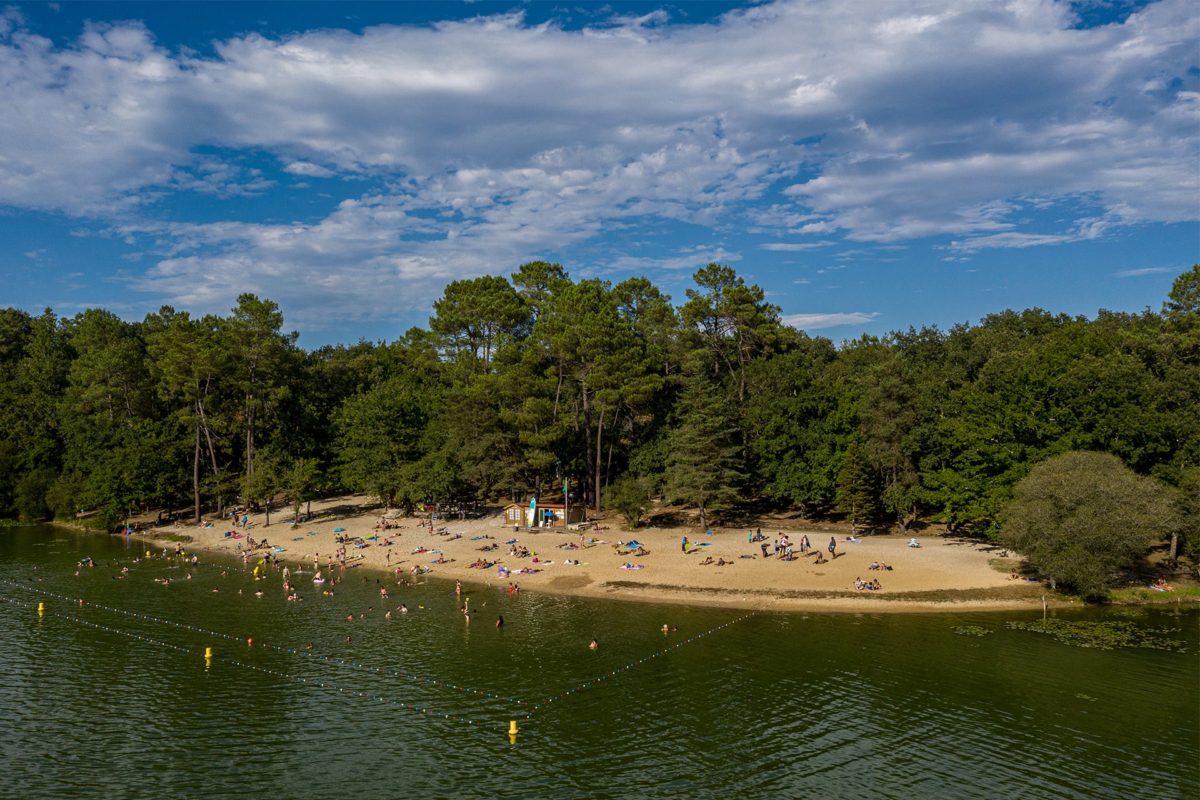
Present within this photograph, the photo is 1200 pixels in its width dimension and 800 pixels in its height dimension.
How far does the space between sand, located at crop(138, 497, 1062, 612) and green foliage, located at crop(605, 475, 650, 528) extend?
1695 mm

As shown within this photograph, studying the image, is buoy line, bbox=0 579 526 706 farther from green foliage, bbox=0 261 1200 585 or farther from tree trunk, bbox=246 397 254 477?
tree trunk, bbox=246 397 254 477

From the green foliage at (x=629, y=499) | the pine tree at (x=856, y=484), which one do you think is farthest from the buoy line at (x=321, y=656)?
the pine tree at (x=856, y=484)

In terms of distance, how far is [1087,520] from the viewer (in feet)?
151

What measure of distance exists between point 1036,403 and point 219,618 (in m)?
59.8

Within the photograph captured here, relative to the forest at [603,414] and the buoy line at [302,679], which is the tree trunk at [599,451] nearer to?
the forest at [603,414]

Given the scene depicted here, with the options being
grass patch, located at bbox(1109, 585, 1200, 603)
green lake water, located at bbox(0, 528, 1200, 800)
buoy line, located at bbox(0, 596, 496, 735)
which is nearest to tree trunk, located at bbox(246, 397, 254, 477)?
green lake water, located at bbox(0, 528, 1200, 800)

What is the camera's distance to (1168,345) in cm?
7419

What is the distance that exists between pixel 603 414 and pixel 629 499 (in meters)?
11.2

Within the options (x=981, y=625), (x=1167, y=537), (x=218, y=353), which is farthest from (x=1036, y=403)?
(x=218, y=353)

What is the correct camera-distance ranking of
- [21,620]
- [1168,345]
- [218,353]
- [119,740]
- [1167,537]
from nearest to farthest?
[119,740]
[21,620]
[1167,537]
[1168,345]
[218,353]

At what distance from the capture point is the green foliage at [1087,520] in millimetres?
45438

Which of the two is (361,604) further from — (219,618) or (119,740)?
(119,740)

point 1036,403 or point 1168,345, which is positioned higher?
point 1168,345

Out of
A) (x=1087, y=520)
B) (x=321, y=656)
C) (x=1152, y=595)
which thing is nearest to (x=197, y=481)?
(x=321, y=656)
